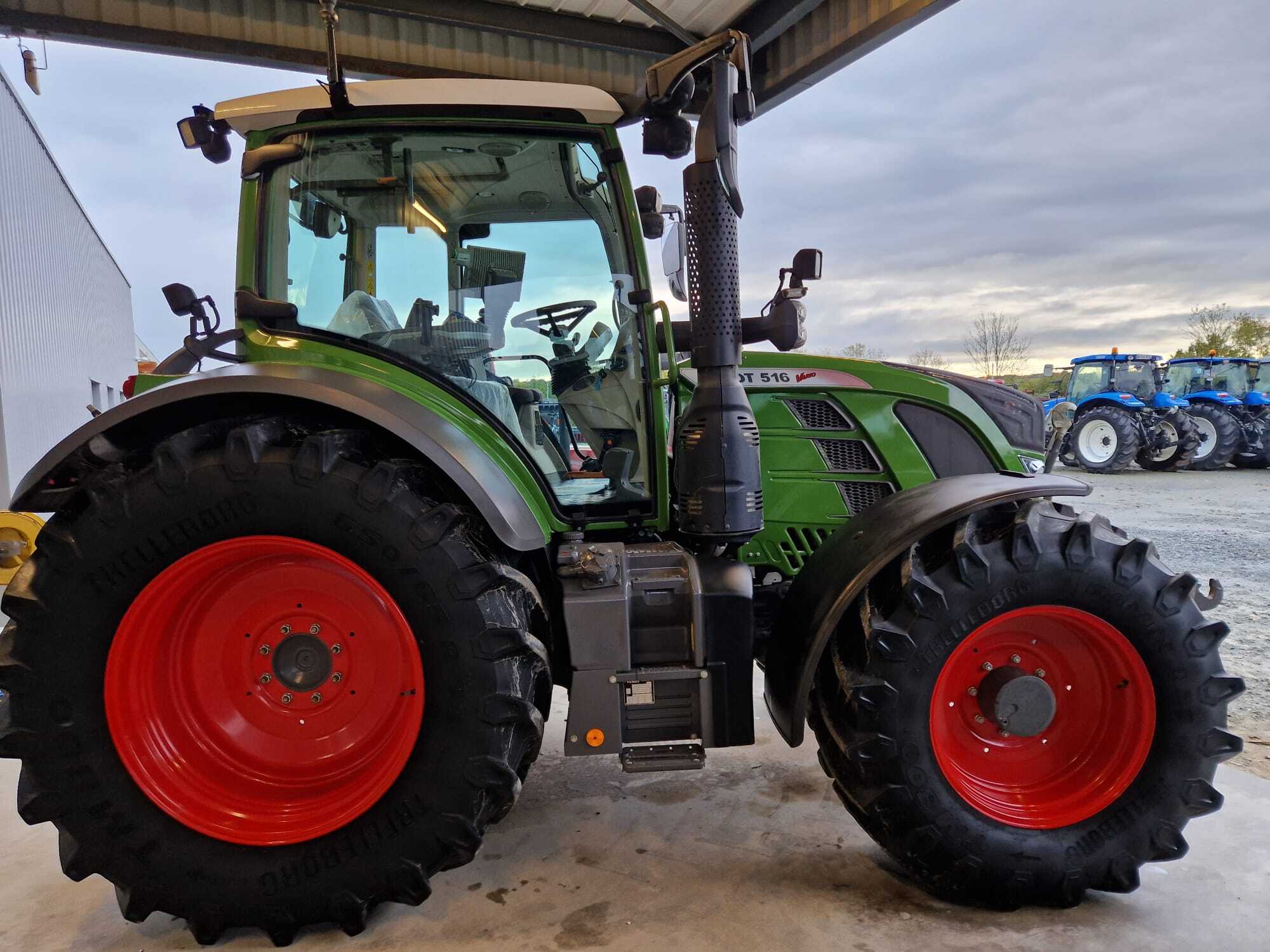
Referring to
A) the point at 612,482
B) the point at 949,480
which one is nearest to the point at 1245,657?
the point at 949,480

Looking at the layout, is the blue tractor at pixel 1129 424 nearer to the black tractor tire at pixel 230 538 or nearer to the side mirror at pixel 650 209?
the side mirror at pixel 650 209

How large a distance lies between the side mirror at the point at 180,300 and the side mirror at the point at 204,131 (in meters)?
0.46

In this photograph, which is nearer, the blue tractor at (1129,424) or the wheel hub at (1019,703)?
the wheel hub at (1019,703)

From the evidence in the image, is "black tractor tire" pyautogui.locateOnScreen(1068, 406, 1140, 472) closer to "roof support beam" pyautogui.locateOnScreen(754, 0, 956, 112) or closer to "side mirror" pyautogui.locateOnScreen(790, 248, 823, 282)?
"roof support beam" pyautogui.locateOnScreen(754, 0, 956, 112)

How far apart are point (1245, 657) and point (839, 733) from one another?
11.2ft

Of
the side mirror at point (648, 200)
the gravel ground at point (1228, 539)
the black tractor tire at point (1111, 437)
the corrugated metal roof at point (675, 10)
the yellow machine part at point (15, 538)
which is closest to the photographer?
the side mirror at point (648, 200)

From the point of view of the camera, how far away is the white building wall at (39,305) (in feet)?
25.5

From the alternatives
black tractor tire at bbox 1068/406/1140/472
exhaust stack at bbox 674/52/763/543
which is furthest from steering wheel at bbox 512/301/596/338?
black tractor tire at bbox 1068/406/1140/472

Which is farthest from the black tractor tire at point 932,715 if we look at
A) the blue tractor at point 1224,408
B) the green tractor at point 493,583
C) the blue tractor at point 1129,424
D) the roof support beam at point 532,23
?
the blue tractor at point 1224,408

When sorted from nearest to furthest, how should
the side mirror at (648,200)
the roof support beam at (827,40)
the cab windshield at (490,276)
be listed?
1. the cab windshield at (490,276)
2. the side mirror at (648,200)
3. the roof support beam at (827,40)

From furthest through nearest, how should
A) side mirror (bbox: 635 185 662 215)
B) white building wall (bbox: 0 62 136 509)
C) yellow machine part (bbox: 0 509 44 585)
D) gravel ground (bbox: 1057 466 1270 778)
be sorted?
white building wall (bbox: 0 62 136 509) → yellow machine part (bbox: 0 509 44 585) → gravel ground (bbox: 1057 466 1270 778) → side mirror (bbox: 635 185 662 215)

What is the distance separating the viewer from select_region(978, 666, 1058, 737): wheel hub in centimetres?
215

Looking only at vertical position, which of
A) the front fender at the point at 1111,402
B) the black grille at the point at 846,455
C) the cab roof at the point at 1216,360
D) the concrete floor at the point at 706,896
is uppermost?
the cab roof at the point at 1216,360

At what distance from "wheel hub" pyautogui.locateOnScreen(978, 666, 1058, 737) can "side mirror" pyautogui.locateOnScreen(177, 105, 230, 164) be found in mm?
2791
